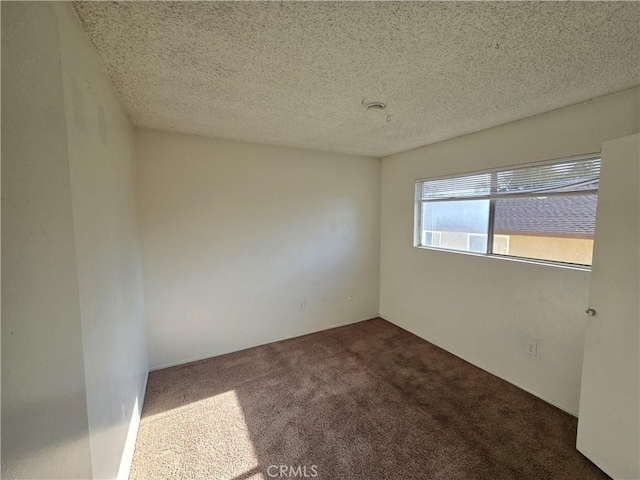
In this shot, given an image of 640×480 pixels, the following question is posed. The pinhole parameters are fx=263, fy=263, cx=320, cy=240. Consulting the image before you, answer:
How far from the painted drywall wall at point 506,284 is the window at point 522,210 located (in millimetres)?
110

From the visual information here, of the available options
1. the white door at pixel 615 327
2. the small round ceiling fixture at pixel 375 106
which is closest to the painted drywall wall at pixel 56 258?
the small round ceiling fixture at pixel 375 106

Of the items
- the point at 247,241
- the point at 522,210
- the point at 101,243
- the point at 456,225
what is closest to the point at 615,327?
the point at 522,210

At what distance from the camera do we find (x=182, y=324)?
2658 mm

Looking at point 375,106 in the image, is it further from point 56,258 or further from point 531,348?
point 531,348

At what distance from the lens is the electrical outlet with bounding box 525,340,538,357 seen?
217 cm

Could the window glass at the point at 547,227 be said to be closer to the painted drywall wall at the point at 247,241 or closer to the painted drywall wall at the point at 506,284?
the painted drywall wall at the point at 506,284

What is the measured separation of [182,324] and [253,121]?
81.7 inches

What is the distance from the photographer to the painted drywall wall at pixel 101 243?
3.31 feet

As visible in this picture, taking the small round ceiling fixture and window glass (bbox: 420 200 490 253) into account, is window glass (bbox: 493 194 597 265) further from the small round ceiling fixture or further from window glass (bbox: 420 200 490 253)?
the small round ceiling fixture

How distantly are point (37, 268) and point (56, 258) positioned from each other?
0.28ft

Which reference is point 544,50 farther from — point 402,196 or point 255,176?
point 255,176

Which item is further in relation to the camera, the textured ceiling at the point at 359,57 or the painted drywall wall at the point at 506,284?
the painted drywall wall at the point at 506,284

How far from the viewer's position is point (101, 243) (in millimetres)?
1262

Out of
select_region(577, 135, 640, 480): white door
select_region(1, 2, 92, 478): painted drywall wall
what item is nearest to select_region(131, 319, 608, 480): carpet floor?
select_region(577, 135, 640, 480): white door
